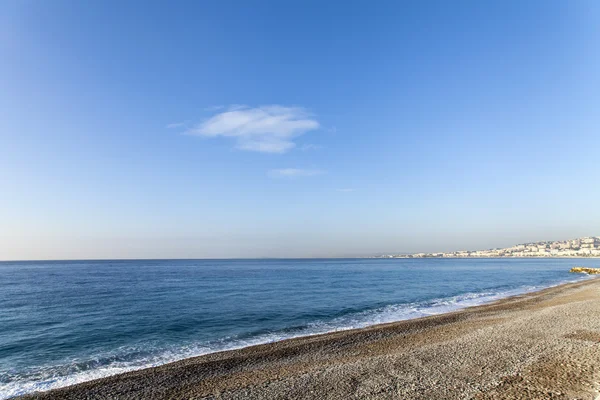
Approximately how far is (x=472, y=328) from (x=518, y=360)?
7.15 meters

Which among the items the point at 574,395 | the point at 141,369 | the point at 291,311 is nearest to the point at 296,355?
the point at 141,369

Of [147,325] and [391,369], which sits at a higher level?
[391,369]

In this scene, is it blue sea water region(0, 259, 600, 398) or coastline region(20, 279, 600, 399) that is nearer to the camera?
coastline region(20, 279, 600, 399)

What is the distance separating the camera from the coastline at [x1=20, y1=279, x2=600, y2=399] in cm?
1098

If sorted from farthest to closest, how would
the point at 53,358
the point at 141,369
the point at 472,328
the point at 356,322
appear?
the point at 356,322, the point at 472,328, the point at 53,358, the point at 141,369

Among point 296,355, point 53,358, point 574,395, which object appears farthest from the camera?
point 53,358

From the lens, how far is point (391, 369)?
13.0 meters

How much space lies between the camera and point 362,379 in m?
12.1

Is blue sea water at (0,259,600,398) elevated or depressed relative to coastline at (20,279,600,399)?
depressed

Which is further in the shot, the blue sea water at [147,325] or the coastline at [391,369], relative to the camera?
the blue sea water at [147,325]

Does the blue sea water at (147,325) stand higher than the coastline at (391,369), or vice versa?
the coastline at (391,369)

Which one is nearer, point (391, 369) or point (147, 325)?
point (391, 369)

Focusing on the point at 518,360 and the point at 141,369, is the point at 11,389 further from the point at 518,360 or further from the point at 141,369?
the point at 518,360

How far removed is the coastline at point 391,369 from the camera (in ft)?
36.0
